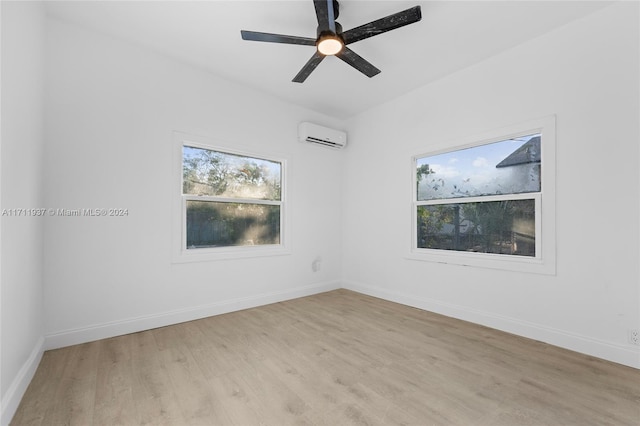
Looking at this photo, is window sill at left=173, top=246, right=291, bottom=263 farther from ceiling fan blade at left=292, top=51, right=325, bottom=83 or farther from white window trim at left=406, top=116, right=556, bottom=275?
white window trim at left=406, top=116, right=556, bottom=275

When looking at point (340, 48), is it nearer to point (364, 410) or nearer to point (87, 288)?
point (364, 410)

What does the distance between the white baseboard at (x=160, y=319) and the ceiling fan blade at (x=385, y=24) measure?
305 cm

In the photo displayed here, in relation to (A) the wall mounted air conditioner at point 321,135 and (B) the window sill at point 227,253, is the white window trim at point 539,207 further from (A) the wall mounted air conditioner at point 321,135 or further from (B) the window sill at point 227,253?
(B) the window sill at point 227,253

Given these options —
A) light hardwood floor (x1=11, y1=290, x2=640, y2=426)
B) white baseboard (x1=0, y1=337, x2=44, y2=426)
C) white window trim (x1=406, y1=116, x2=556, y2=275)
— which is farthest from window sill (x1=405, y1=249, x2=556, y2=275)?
white baseboard (x1=0, y1=337, x2=44, y2=426)

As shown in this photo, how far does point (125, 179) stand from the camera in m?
2.78

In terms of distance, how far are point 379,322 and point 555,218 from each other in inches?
76.6

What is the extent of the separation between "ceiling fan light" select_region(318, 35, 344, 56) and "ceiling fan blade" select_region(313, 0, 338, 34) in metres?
0.06

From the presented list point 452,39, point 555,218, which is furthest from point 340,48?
point 555,218

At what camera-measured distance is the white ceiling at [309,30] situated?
7.64 feet

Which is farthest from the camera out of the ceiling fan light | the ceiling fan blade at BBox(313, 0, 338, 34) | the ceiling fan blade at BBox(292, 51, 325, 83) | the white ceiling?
the ceiling fan blade at BBox(292, 51, 325, 83)

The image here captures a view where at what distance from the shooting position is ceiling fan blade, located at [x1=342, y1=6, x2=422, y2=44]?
1994 millimetres

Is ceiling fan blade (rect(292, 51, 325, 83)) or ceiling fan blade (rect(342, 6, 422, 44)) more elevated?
ceiling fan blade (rect(342, 6, 422, 44))

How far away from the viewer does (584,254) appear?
2.41 metres

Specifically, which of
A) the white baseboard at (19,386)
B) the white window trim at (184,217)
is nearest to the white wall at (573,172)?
the white window trim at (184,217)
